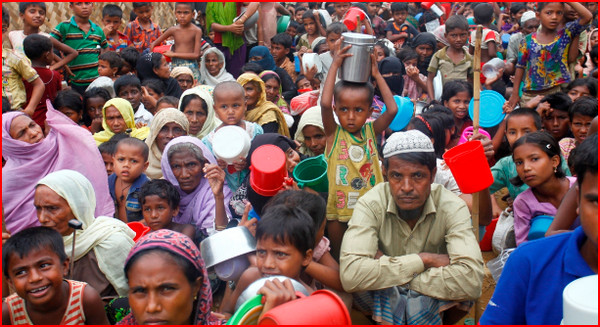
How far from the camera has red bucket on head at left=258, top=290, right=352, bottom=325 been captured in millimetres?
1797

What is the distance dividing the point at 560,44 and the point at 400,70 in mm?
1623

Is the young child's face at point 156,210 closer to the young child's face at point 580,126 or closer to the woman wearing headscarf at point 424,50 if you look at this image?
the young child's face at point 580,126

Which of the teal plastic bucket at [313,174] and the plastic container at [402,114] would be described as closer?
the teal plastic bucket at [313,174]

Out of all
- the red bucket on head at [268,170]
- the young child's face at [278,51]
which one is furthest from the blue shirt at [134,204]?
the young child's face at [278,51]

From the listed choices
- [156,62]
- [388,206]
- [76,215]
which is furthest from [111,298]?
[156,62]

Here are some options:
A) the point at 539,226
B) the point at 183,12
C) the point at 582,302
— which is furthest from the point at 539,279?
the point at 183,12

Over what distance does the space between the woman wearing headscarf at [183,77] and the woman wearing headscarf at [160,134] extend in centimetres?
212

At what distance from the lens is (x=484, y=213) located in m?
3.27

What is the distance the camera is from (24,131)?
420 cm

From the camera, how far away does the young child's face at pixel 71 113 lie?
5.64 metres

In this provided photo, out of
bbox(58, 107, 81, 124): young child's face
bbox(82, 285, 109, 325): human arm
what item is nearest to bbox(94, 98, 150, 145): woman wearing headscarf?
bbox(58, 107, 81, 124): young child's face

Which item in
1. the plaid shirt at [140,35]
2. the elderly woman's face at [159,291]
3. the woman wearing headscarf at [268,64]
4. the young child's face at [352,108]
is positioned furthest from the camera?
the plaid shirt at [140,35]

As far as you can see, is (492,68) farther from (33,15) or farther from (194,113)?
(33,15)

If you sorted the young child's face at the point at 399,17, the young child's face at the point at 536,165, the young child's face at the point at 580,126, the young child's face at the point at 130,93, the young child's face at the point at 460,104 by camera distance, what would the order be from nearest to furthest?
1. the young child's face at the point at 536,165
2. the young child's face at the point at 580,126
3. the young child's face at the point at 460,104
4. the young child's face at the point at 130,93
5. the young child's face at the point at 399,17
